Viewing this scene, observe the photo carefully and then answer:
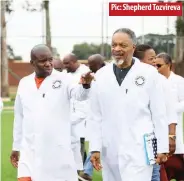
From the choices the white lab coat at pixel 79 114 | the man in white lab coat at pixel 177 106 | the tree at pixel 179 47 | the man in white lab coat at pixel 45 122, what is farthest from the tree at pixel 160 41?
the man in white lab coat at pixel 45 122

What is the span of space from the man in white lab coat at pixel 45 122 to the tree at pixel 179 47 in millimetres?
28667

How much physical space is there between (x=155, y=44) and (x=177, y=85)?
27157 millimetres

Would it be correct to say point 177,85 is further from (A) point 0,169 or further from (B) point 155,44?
(B) point 155,44

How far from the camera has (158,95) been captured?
675 cm

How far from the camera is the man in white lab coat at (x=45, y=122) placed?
24.7 ft

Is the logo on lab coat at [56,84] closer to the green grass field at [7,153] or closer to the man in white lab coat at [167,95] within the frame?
the man in white lab coat at [167,95]

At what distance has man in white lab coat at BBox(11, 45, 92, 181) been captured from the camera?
752 cm

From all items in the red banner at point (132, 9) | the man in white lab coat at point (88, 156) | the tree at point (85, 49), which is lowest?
the man in white lab coat at point (88, 156)

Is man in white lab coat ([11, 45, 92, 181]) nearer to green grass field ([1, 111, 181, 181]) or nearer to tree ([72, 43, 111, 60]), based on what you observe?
green grass field ([1, 111, 181, 181])

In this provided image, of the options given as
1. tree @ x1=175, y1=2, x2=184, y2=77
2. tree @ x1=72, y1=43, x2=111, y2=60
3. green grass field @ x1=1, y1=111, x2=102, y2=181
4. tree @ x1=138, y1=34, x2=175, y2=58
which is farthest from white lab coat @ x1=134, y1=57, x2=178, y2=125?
tree @ x1=72, y1=43, x2=111, y2=60

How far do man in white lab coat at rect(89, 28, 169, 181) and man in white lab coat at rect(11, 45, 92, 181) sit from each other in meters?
0.71

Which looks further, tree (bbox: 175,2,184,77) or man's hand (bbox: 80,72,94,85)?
tree (bbox: 175,2,184,77)

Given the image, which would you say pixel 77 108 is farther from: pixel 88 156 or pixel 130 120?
pixel 130 120

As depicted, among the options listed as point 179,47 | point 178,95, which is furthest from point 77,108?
point 179,47
